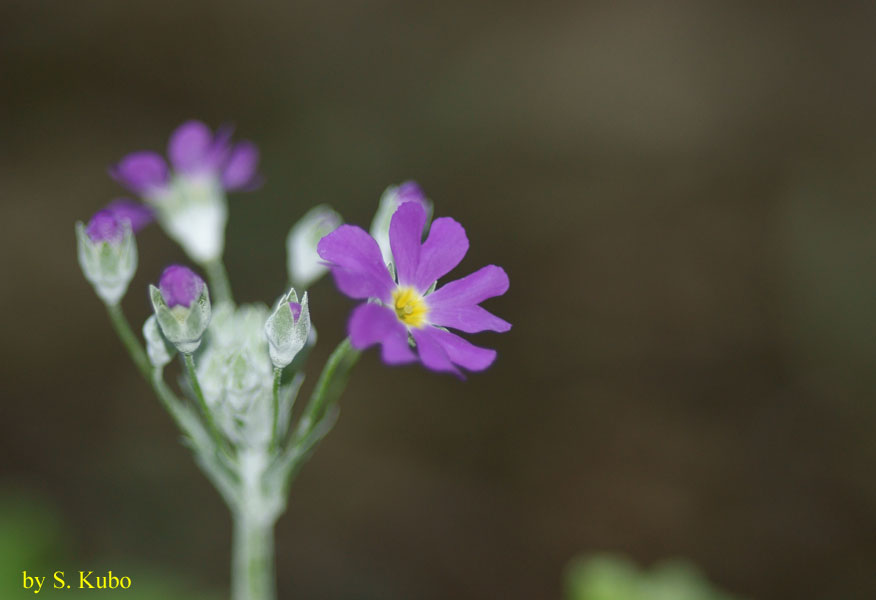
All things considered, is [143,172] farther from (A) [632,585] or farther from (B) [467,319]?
(A) [632,585]

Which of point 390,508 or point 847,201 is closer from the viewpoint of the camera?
point 390,508

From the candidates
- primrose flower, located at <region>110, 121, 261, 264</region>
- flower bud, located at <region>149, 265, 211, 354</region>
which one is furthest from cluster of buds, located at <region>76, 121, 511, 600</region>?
primrose flower, located at <region>110, 121, 261, 264</region>

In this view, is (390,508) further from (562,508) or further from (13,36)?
(13,36)

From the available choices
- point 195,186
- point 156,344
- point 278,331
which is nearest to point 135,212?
point 195,186

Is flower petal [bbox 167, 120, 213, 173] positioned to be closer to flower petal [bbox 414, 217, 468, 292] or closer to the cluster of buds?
the cluster of buds

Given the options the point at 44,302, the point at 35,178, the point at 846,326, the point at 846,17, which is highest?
the point at 846,17

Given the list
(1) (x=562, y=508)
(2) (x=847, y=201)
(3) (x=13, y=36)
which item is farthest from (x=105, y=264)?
(2) (x=847, y=201)

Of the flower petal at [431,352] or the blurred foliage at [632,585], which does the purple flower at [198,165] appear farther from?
the blurred foliage at [632,585]
